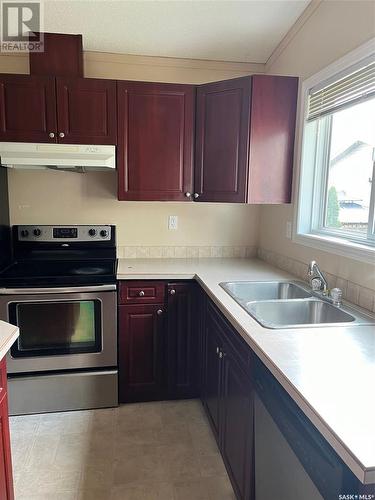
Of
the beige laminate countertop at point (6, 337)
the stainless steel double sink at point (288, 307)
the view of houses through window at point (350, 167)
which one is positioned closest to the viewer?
the beige laminate countertop at point (6, 337)

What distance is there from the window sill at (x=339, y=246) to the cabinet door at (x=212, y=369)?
27.9 inches

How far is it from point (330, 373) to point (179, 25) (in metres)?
2.28

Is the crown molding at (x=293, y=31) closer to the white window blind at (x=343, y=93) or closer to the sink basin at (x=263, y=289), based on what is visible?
the white window blind at (x=343, y=93)

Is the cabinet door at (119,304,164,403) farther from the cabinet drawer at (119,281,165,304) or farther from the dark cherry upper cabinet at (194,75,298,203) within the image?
the dark cherry upper cabinet at (194,75,298,203)

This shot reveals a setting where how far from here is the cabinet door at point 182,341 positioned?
241cm

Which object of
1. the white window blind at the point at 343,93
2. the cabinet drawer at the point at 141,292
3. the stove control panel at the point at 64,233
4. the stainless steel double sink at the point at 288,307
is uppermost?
the white window blind at the point at 343,93

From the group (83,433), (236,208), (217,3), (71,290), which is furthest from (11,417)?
(217,3)

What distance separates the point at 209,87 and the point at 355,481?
7.51ft

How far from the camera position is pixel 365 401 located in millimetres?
941

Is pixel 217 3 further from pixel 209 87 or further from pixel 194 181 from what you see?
pixel 194 181

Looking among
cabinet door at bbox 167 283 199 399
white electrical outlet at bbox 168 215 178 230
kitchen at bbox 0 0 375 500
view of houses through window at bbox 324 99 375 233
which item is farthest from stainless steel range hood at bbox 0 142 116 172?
view of houses through window at bbox 324 99 375 233

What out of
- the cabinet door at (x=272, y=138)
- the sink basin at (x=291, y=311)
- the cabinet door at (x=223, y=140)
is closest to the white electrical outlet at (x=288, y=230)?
the cabinet door at (x=272, y=138)

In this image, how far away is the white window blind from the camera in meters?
1.70

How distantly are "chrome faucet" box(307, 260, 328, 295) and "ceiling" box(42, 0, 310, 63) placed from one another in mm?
1525
